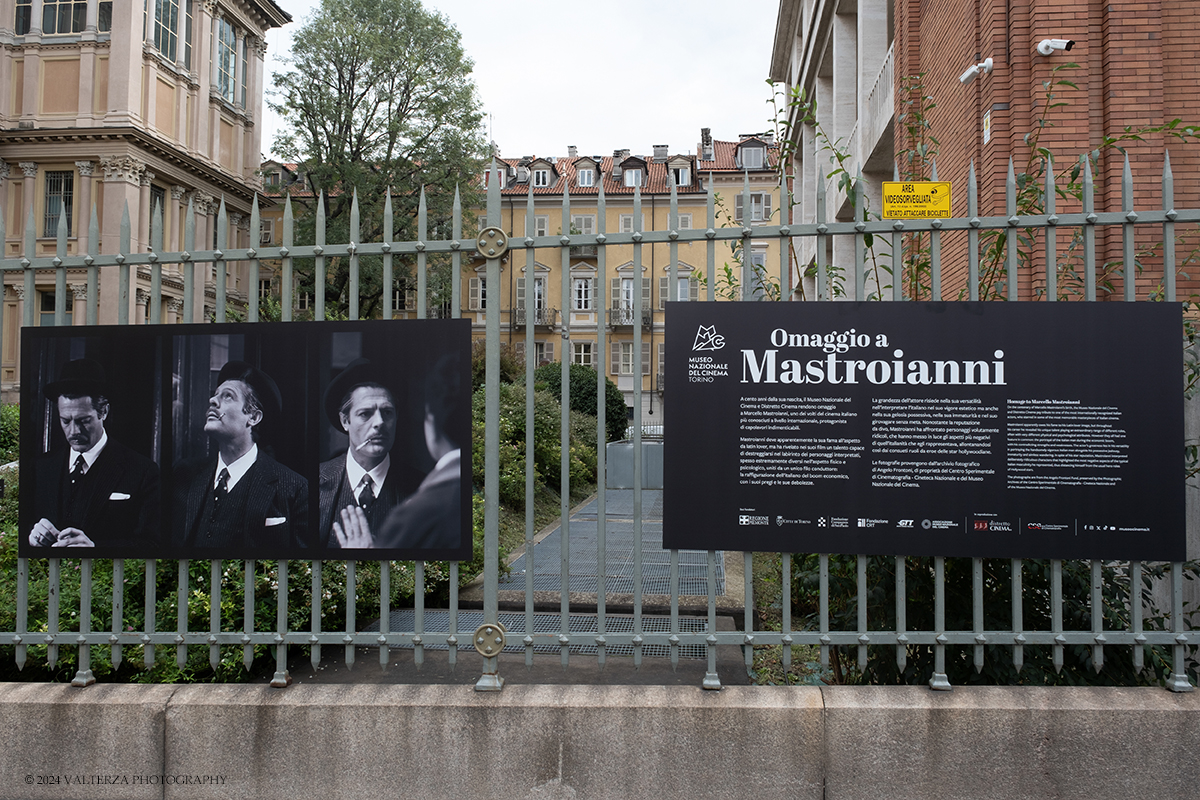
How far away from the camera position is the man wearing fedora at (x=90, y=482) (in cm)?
364

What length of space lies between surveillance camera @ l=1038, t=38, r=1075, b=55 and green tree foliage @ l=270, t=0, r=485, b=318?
26351 millimetres

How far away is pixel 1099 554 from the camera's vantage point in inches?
127

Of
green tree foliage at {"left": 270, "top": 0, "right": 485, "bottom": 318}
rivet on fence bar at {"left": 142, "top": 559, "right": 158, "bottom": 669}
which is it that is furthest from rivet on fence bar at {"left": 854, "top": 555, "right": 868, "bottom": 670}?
green tree foliage at {"left": 270, "top": 0, "right": 485, "bottom": 318}

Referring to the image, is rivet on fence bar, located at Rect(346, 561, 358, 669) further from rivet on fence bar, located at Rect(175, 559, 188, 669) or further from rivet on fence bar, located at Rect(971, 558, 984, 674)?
rivet on fence bar, located at Rect(971, 558, 984, 674)

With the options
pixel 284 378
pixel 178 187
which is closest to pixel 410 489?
pixel 284 378

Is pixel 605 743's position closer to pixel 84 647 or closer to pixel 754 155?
pixel 84 647

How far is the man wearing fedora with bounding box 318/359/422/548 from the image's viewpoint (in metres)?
3.50

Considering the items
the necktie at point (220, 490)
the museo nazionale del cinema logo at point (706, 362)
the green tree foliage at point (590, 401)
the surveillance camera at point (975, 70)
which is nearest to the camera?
the museo nazionale del cinema logo at point (706, 362)

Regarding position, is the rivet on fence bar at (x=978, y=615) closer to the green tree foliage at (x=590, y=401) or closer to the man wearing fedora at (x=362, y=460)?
the man wearing fedora at (x=362, y=460)

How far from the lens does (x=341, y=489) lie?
3.53 metres

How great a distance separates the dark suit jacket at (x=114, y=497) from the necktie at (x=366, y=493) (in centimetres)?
99

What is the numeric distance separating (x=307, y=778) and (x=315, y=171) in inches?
1255

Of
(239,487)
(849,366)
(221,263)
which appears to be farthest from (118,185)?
(849,366)

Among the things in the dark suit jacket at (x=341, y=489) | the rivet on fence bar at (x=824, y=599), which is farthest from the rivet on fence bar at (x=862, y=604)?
the dark suit jacket at (x=341, y=489)
